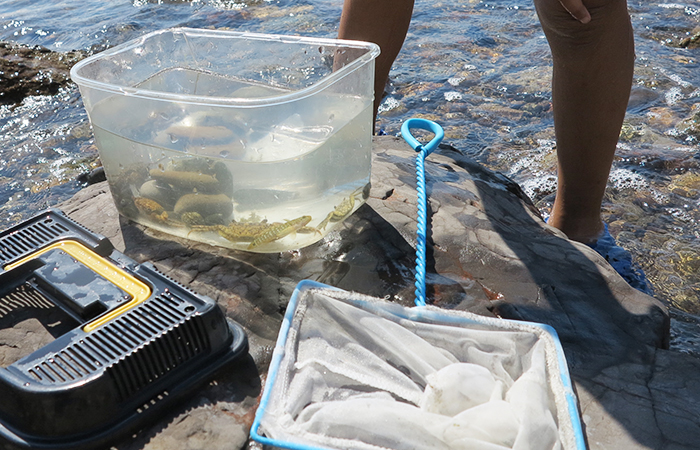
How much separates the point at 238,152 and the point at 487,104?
3.17 m

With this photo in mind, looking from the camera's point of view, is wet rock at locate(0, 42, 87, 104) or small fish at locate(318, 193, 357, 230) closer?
small fish at locate(318, 193, 357, 230)

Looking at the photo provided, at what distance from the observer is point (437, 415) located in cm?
142

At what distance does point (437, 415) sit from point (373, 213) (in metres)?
1.24

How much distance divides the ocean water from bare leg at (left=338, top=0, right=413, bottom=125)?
4.21 ft

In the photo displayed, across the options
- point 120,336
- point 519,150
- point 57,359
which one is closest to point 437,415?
point 120,336

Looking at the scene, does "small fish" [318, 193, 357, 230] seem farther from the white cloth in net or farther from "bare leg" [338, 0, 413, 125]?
"bare leg" [338, 0, 413, 125]

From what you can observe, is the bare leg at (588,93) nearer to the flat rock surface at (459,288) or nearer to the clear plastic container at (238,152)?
the flat rock surface at (459,288)

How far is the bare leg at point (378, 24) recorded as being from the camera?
298 centimetres

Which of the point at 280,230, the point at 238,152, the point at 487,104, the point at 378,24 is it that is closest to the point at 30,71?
the point at 378,24

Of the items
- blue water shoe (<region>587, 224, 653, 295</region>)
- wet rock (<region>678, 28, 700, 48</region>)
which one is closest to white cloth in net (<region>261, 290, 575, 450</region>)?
blue water shoe (<region>587, 224, 653, 295</region>)

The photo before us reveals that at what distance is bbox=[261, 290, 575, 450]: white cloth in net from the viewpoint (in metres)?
1.38

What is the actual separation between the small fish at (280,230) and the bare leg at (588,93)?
4.38 feet

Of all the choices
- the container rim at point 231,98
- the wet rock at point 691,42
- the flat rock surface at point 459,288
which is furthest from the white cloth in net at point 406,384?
the wet rock at point 691,42

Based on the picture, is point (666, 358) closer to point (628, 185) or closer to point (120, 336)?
point (120, 336)
